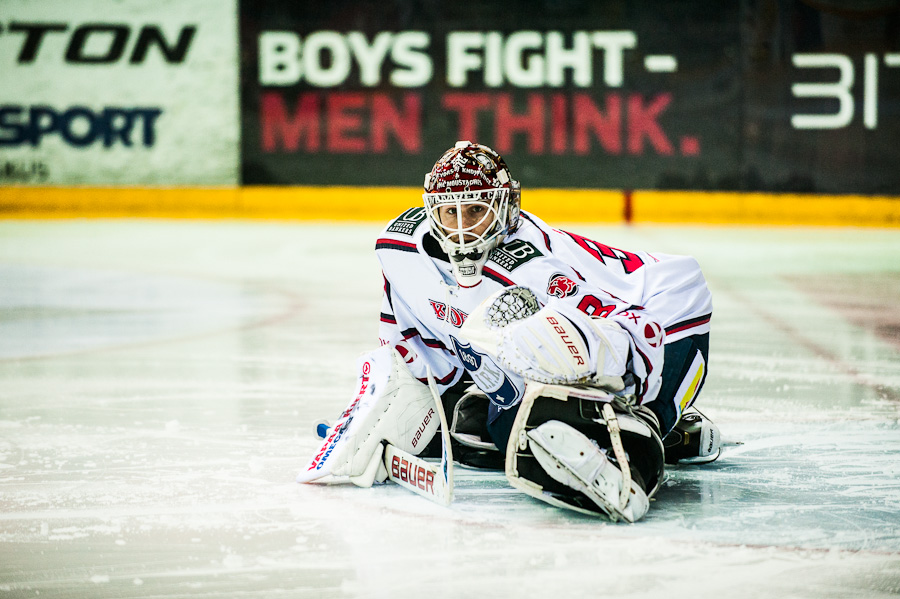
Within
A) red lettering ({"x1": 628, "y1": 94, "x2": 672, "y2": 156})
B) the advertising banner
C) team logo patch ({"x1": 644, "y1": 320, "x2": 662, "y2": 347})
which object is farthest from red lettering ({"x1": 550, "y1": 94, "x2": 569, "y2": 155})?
team logo patch ({"x1": 644, "y1": 320, "x2": 662, "y2": 347})

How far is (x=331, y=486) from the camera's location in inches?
101

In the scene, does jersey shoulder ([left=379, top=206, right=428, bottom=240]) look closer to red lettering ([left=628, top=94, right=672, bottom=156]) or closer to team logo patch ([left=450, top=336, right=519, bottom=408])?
team logo patch ([left=450, top=336, right=519, bottom=408])

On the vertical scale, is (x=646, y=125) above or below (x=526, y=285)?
above

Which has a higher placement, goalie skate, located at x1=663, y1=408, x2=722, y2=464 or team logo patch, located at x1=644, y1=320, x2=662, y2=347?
team logo patch, located at x1=644, y1=320, x2=662, y2=347

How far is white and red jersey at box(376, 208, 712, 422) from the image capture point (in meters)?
2.44

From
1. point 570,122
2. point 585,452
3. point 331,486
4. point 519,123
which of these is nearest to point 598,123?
point 570,122

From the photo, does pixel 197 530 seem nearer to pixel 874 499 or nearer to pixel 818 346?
pixel 874 499

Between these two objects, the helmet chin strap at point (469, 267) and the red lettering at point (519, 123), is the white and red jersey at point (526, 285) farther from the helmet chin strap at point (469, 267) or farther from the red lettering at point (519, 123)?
the red lettering at point (519, 123)

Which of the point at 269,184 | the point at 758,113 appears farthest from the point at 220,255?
the point at 758,113

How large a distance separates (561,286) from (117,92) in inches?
325

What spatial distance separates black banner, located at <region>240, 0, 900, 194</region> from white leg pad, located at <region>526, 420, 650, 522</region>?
743 centimetres

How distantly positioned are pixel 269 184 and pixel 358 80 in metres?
1.15

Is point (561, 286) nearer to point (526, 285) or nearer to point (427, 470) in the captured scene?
point (526, 285)

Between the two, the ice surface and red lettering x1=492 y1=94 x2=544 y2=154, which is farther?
red lettering x1=492 y1=94 x2=544 y2=154
